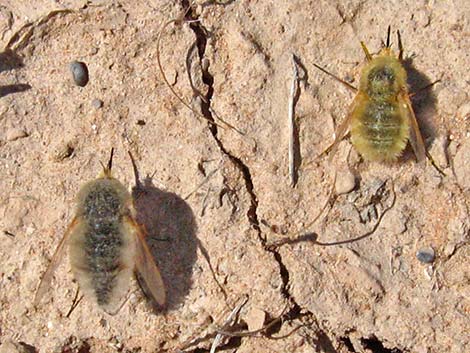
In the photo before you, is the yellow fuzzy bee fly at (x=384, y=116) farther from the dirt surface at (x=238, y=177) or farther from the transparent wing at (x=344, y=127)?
the dirt surface at (x=238, y=177)

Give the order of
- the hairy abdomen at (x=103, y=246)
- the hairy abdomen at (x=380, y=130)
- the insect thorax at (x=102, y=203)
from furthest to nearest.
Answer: the hairy abdomen at (x=380, y=130) → the insect thorax at (x=102, y=203) → the hairy abdomen at (x=103, y=246)

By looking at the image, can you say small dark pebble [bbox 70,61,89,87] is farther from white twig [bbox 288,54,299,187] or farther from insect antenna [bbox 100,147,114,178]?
white twig [bbox 288,54,299,187]

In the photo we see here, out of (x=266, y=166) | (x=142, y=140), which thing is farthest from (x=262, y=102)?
(x=142, y=140)

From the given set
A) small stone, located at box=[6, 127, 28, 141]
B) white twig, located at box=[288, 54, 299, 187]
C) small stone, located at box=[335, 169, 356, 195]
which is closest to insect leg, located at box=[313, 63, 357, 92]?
white twig, located at box=[288, 54, 299, 187]

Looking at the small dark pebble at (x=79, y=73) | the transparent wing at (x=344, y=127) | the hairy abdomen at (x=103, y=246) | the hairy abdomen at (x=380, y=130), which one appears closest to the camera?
the hairy abdomen at (x=103, y=246)

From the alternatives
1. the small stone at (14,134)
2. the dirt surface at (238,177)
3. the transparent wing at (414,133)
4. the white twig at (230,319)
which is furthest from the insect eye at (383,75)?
the small stone at (14,134)

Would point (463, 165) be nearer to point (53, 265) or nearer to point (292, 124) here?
point (292, 124)

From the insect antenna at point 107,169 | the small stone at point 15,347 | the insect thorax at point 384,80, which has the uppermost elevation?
the insect thorax at point 384,80
